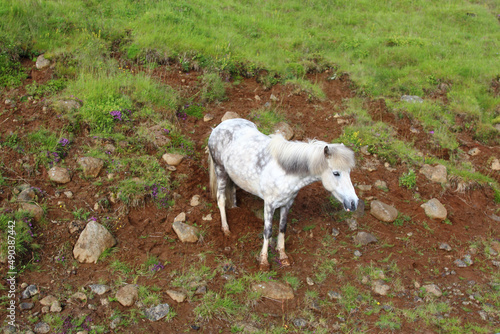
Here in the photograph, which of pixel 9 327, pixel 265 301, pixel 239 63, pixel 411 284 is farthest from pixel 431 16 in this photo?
pixel 9 327

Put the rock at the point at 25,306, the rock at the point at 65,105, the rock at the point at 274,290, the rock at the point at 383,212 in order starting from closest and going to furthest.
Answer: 1. the rock at the point at 25,306
2. the rock at the point at 274,290
3. the rock at the point at 383,212
4. the rock at the point at 65,105

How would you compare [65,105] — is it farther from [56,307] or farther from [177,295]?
[177,295]

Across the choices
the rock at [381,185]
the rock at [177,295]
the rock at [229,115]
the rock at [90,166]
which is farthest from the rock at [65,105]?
the rock at [381,185]

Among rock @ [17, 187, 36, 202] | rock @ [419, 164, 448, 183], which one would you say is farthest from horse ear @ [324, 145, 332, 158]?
rock @ [17, 187, 36, 202]

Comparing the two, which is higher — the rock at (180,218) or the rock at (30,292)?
the rock at (30,292)

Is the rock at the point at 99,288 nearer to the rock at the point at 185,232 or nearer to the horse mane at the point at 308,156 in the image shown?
the rock at the point at 185,232

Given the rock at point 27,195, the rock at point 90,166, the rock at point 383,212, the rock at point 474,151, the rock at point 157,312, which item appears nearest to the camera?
the rock at point 157,312

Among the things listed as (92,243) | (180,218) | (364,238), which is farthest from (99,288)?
(364,238)

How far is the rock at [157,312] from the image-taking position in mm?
3852

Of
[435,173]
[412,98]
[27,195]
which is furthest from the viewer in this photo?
[412,98]

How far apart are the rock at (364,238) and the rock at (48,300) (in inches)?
152

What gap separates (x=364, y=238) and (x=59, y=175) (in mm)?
4473

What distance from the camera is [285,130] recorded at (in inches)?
270

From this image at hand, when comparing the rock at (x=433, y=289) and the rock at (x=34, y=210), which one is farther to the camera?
the rock at (x=34, y=210)
